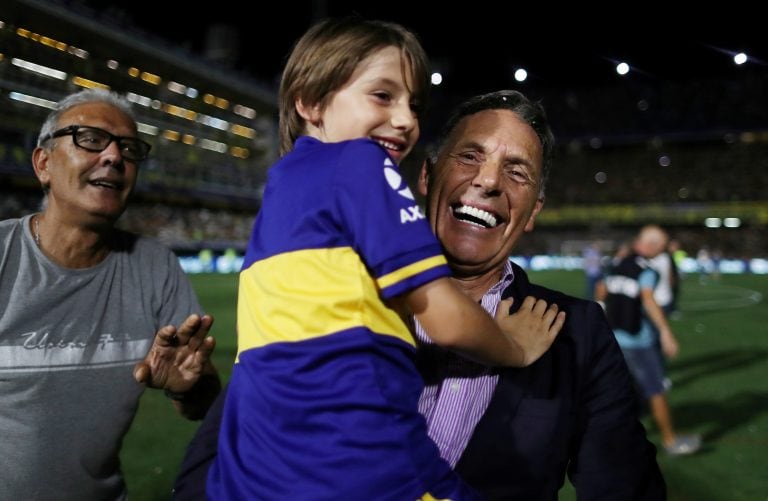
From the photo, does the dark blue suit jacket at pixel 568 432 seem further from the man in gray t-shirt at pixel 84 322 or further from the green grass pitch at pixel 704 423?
the green grass pitch at pixel 704 423

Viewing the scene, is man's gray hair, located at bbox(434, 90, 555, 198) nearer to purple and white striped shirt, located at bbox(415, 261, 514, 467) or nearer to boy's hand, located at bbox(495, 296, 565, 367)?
boy's hand, located at bbox(495, 296, 565, 367)

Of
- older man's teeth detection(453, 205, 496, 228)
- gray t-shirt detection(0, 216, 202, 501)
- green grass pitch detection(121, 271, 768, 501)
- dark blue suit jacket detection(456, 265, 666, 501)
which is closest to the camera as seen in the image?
dark blue suit jacket detection(456, 265, 666, 501)

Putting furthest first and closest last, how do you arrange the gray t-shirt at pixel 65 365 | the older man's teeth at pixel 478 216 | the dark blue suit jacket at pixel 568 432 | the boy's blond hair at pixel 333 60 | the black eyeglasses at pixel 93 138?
the black eyeglasses at pixel 93 138, the gray t-shirt at pixel 65 365, the older man's teeth at pixel 478 216, the boy's blond hair at pixel 333 60, the dark blue suit jacket at pixel 568 432

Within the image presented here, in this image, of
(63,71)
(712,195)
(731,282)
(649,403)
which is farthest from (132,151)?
(712,195)

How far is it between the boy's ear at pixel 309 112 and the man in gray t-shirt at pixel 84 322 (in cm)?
81

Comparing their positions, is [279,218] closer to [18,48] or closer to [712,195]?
[18,48]

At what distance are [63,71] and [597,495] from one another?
8.92 feet

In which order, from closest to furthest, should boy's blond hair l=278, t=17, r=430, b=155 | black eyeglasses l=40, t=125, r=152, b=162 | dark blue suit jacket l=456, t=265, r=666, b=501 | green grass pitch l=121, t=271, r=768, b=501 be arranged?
dark blue suit jacket l=456, t=265, r=666, b=501, boy's blond hair l=278, t=17, r=430, b=155, black eyeglasses l=40, t=125, r=152, b=162, green grass pitch l=121, t=271, r=768, b=501

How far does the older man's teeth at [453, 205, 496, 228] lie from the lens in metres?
2.13

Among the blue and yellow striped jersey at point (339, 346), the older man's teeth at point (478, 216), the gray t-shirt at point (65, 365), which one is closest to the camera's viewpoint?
the blue and yellow striped jersey at point (339, 346)

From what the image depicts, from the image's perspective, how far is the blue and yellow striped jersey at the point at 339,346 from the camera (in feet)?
4.73

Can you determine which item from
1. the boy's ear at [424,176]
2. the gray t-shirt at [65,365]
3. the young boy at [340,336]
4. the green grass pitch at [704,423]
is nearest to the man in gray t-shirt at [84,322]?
the gray t-shirt at [65,365]

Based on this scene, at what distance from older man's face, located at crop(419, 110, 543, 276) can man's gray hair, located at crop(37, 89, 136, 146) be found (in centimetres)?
146

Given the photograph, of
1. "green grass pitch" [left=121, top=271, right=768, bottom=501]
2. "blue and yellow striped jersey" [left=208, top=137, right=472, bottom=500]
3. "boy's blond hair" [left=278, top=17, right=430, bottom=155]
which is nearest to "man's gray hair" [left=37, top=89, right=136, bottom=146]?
"boy's blond hair" [left=278, top=17, right=430, bottom=155]
